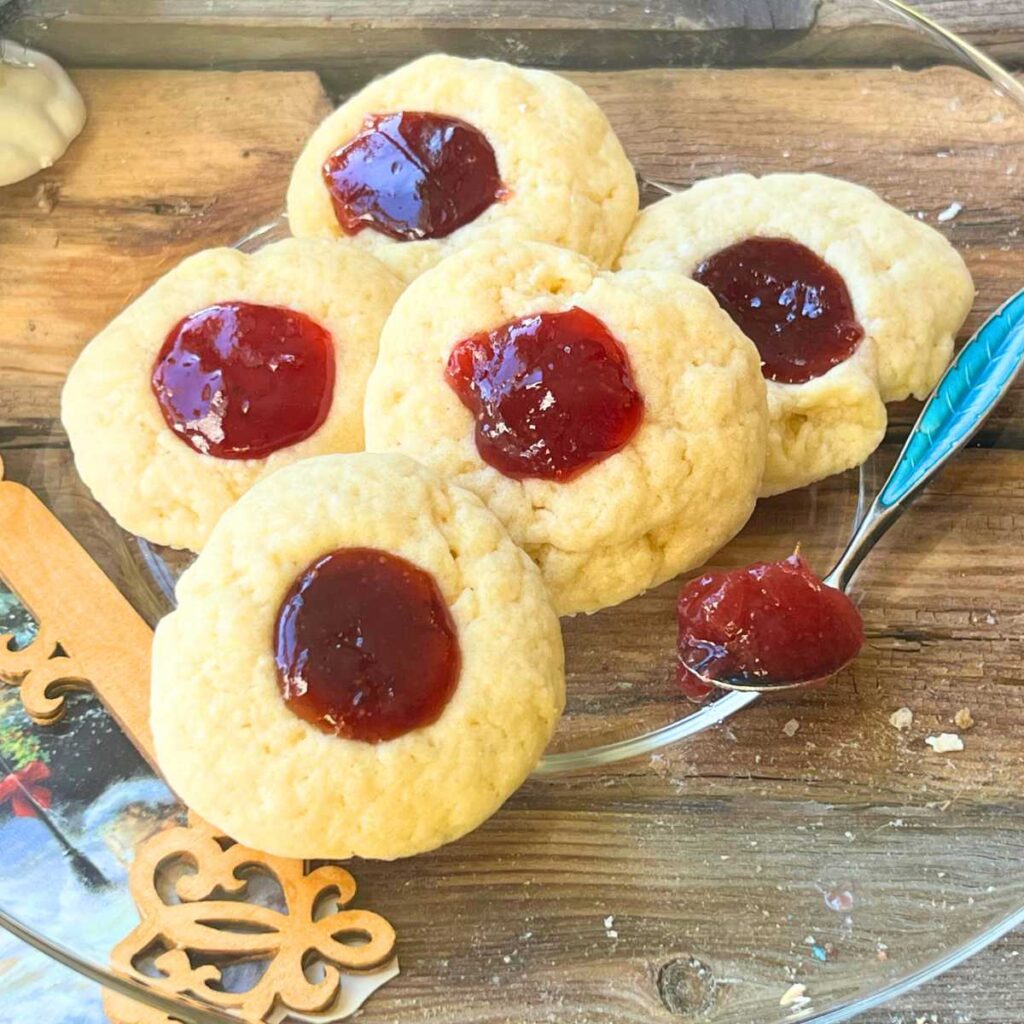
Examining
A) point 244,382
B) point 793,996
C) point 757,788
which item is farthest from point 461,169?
point 793,996

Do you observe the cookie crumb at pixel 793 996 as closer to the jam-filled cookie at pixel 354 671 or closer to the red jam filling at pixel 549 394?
the jam-filled cookie at pixel 354 671

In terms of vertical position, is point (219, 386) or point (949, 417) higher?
point (219, 386)

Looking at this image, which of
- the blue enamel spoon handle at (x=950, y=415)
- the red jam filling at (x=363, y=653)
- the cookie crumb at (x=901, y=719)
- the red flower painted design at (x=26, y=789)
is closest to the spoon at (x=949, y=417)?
the blue enamel spoon handle at (x=950, y=415)

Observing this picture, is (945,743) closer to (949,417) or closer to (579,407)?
(949,417)

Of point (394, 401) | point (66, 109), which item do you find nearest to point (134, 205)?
point (66, 109)

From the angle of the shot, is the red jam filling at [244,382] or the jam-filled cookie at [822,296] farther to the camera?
the jam-filled cookie at [822,296]

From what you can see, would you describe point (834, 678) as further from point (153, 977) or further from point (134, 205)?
point (134, 205)

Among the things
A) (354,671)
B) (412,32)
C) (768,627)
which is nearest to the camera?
(354,671)
